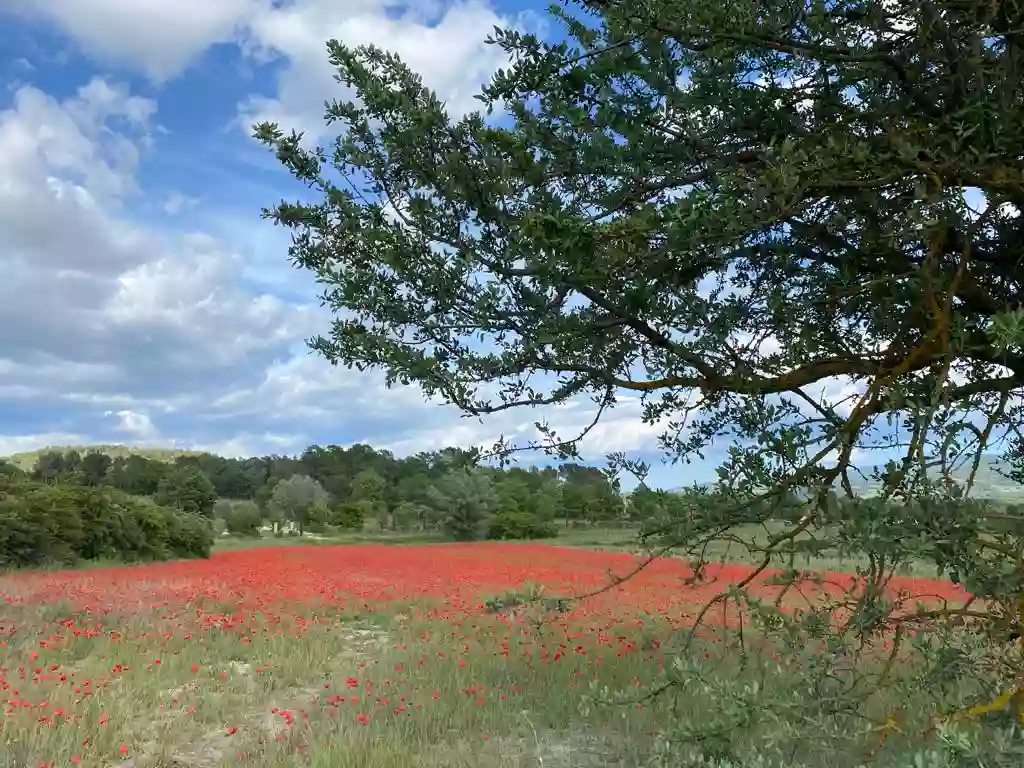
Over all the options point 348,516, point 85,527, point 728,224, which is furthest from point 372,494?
point 728,224

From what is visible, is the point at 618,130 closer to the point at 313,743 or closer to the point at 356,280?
the point at 356,280

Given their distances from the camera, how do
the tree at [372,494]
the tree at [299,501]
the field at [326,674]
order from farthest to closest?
the tree at [372,494] → the tree at [299,501] → the field at [326,674]

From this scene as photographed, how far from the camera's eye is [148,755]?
5535mm

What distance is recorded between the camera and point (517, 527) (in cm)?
5238

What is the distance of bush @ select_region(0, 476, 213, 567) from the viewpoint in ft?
70.0

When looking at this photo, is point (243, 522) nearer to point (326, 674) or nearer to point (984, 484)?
point (326, 674)

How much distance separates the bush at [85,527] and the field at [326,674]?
301 inches

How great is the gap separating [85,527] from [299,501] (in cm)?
3831

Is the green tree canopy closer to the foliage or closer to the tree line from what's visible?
the tree line

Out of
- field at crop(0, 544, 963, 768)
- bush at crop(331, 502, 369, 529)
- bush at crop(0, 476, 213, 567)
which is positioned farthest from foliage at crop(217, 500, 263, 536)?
field at crop(0, 544, 963, 768)

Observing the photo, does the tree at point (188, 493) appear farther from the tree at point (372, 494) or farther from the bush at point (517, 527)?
the bush at point (517, 527)

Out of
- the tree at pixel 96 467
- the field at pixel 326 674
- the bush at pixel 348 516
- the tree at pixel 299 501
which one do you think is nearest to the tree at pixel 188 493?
the tree at pixel 299 501

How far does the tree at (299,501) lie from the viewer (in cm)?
5666

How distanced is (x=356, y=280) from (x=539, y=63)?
1529 millimetres
